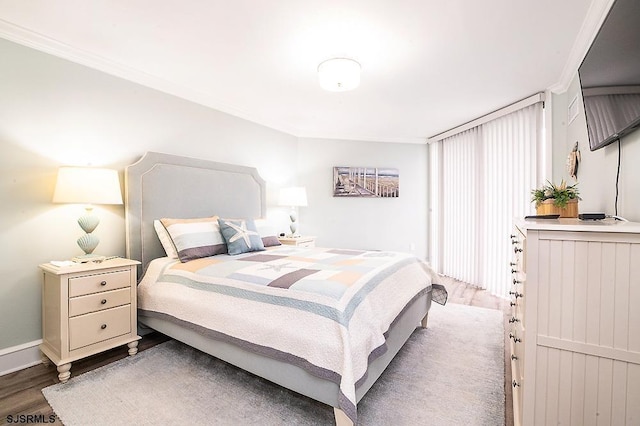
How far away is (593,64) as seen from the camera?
169cm

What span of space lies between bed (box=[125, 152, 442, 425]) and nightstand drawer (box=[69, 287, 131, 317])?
7.1 inches

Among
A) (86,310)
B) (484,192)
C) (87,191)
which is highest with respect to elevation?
(484,192)

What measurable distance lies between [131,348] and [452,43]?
3.45 metres

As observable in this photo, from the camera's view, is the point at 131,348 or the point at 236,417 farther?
the point at 131,348

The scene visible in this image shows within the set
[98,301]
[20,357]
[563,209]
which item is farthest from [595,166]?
[20,357]

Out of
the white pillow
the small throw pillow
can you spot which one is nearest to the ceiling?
the white pillow

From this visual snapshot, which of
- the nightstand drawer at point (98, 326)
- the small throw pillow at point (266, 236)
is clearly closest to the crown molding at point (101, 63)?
the small throw pillow at point (266, 236)

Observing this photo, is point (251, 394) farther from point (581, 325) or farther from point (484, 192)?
point (484, 192)

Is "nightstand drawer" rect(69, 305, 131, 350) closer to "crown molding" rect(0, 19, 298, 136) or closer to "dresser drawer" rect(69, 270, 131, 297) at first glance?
"dresser drawer" rect(69, 270, 131, 297)

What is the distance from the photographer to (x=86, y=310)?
2.09 metres

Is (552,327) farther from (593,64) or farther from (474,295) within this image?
(474,295)

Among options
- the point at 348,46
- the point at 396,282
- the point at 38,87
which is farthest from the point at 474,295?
the point at 38,87

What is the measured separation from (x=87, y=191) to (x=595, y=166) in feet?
12.2

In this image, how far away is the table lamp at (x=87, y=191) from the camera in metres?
2.16
